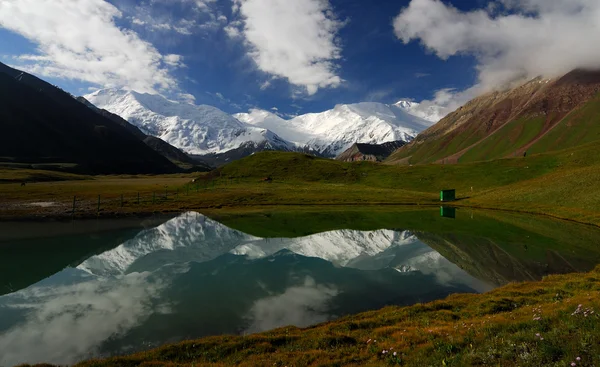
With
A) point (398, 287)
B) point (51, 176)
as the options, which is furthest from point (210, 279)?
point (51, 176)

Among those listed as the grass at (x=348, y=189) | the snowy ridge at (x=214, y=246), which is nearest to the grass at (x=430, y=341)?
the snowy ridge at (x=214, y=246)

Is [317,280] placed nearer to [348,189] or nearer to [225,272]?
[225,272]

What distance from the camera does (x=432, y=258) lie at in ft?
134

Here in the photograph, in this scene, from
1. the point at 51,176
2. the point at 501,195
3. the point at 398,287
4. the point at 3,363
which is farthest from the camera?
the point at 51,176

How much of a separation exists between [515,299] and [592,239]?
130ft

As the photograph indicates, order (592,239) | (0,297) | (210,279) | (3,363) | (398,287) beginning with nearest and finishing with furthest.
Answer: (3,363)
(0,297)
(398,287)
(210,279)
(592,239)

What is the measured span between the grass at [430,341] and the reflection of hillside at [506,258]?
10049 mm

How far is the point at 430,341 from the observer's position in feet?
46.8

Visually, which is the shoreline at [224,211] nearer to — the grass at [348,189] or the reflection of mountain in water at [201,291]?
the grass at [348,189]

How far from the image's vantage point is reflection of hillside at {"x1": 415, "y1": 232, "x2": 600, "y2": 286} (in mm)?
33344

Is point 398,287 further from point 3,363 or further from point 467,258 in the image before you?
point 3,363

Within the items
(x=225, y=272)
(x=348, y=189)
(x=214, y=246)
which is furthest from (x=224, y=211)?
(x=348, y=189)

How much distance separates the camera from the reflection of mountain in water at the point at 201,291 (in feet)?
68.0

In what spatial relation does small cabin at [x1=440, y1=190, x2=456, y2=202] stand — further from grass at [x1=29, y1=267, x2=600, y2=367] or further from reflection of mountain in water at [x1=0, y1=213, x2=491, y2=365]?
grass at [x1=29, y1=267, x2=600, y2=367]
